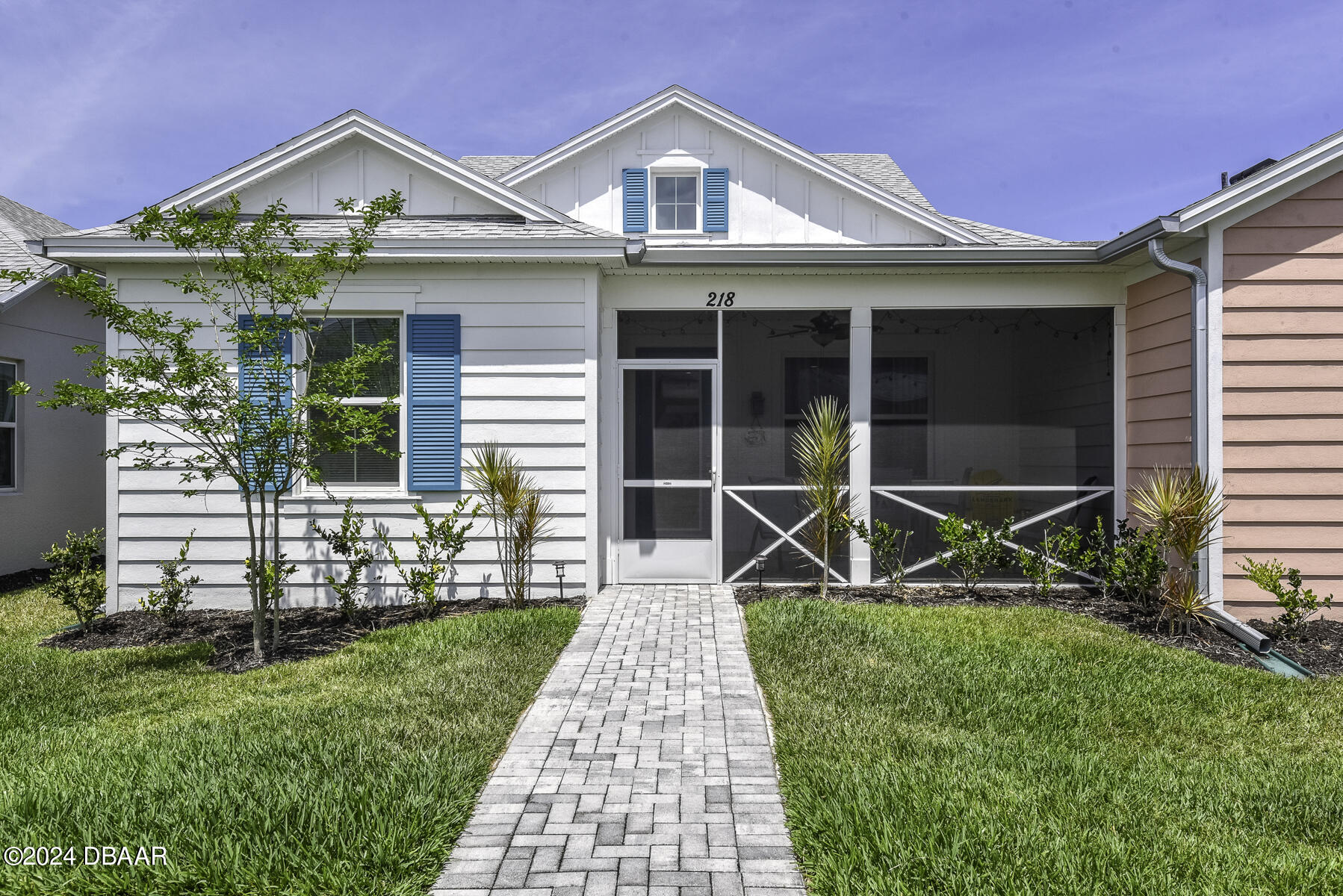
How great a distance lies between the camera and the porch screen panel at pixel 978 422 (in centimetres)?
772

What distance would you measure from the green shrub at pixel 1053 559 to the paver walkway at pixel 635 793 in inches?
134

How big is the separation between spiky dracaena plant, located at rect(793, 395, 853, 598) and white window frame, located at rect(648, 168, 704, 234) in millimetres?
3940

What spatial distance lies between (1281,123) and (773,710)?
748 inches

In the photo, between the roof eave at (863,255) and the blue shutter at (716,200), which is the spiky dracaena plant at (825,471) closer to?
the roof eave at (863,255)

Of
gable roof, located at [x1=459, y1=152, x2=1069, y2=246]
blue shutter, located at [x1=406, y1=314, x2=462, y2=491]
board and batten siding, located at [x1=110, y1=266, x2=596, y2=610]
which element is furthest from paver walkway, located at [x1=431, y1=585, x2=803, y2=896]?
gable roof, located at [x1=459, y1=152, x2=1069, y2=246]

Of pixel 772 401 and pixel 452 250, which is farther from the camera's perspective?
pixel 772 401

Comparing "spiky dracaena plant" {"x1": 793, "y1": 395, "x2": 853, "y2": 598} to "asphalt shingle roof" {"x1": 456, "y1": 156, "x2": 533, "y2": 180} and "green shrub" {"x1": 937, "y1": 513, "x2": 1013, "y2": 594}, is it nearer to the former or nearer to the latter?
"green shrub" {"x1": 937, "y1": 513, "x2": 1013, "y2": 594}

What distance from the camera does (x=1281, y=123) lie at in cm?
1638

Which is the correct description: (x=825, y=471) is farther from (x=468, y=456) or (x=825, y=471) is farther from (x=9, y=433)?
(x=9, y=433)

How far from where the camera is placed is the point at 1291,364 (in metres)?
6.30

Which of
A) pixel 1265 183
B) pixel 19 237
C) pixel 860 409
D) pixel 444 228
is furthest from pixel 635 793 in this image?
pixel 19 237

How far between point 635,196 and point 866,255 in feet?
14.4

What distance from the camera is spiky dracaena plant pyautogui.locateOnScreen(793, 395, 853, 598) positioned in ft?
23.6

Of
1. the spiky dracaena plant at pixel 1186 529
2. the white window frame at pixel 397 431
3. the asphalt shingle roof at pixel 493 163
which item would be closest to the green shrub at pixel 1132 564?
the spiky dracaena plant at pixel 1186 529
